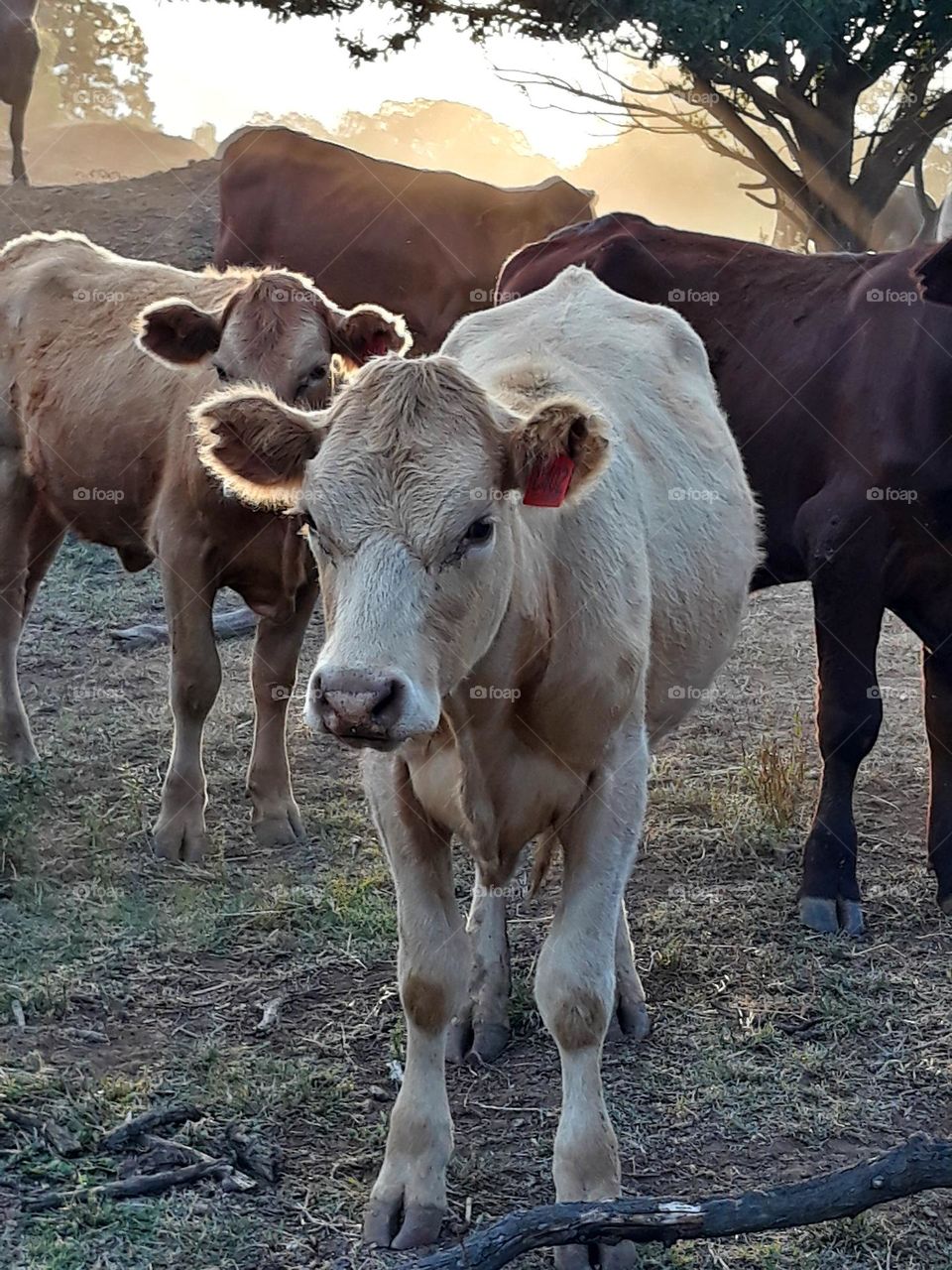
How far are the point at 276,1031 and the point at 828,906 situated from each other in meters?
1.91

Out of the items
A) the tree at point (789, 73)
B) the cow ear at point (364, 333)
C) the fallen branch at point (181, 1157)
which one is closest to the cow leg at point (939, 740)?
the cow ear at point (364, 333)

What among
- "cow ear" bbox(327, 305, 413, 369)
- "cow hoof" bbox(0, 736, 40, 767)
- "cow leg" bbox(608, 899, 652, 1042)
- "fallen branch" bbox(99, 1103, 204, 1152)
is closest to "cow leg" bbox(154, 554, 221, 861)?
"cow ear" bbox(327, 305, 413, 369)

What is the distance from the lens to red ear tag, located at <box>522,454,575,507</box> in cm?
295

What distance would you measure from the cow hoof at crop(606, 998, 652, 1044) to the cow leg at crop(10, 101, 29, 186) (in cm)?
1339

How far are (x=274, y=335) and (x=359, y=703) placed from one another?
3032mm

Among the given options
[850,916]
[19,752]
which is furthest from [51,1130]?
[19,752]

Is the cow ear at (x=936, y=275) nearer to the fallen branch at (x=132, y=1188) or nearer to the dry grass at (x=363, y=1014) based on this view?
the dry grass at (x=363, y=1014)

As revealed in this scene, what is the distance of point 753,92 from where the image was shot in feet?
41.8

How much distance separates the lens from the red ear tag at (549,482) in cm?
295

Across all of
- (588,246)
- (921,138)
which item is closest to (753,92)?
(921,138)

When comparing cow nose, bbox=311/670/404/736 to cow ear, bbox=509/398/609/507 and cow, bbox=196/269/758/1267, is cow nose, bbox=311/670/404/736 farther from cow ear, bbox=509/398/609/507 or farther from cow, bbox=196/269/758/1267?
cow ear, bbox=509/398/609/507

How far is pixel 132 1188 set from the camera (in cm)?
317

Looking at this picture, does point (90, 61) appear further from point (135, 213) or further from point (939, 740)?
point (939, 740)

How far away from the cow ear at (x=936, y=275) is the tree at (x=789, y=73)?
6.43m
